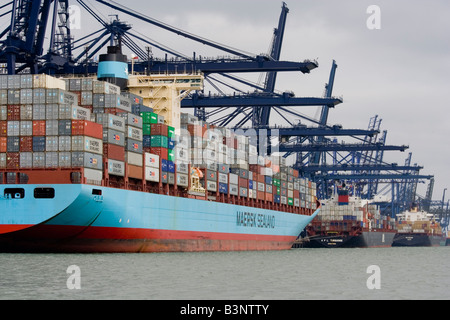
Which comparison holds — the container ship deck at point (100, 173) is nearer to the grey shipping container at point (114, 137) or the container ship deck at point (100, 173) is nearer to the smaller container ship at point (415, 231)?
the grey shipping container at point (114, 137)

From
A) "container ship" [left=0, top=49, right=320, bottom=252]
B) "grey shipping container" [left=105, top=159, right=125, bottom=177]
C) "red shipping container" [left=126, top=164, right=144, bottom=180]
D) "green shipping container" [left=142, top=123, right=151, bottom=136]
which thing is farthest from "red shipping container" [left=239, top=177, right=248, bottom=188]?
"grey shipping container" [left=105, top=159, right=125, bottom=177]

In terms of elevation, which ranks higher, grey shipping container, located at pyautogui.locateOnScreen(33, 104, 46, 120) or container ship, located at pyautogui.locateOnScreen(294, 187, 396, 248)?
grey shipping container, located at pyautogui.locateOnScreen(33, 104, 46, 120)

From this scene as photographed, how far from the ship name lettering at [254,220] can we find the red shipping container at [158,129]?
45.8 feet

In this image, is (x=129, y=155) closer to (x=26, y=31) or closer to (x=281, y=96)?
(x=26, y=31)

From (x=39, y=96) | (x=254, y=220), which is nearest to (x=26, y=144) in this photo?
(x=39, y=96)

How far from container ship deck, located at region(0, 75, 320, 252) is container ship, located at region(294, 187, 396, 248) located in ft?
132

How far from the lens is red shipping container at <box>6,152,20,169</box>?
40.3 meters

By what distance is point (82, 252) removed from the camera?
4284 centimetres

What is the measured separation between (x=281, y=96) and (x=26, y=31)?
23.1 meters

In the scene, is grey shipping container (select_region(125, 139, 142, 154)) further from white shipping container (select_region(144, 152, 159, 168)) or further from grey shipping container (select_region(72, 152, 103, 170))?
grey shipping container (select_region(72, 152, 103, 170))

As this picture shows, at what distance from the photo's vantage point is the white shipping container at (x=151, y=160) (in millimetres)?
45438

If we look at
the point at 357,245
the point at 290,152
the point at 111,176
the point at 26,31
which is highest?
the point at 26,31
